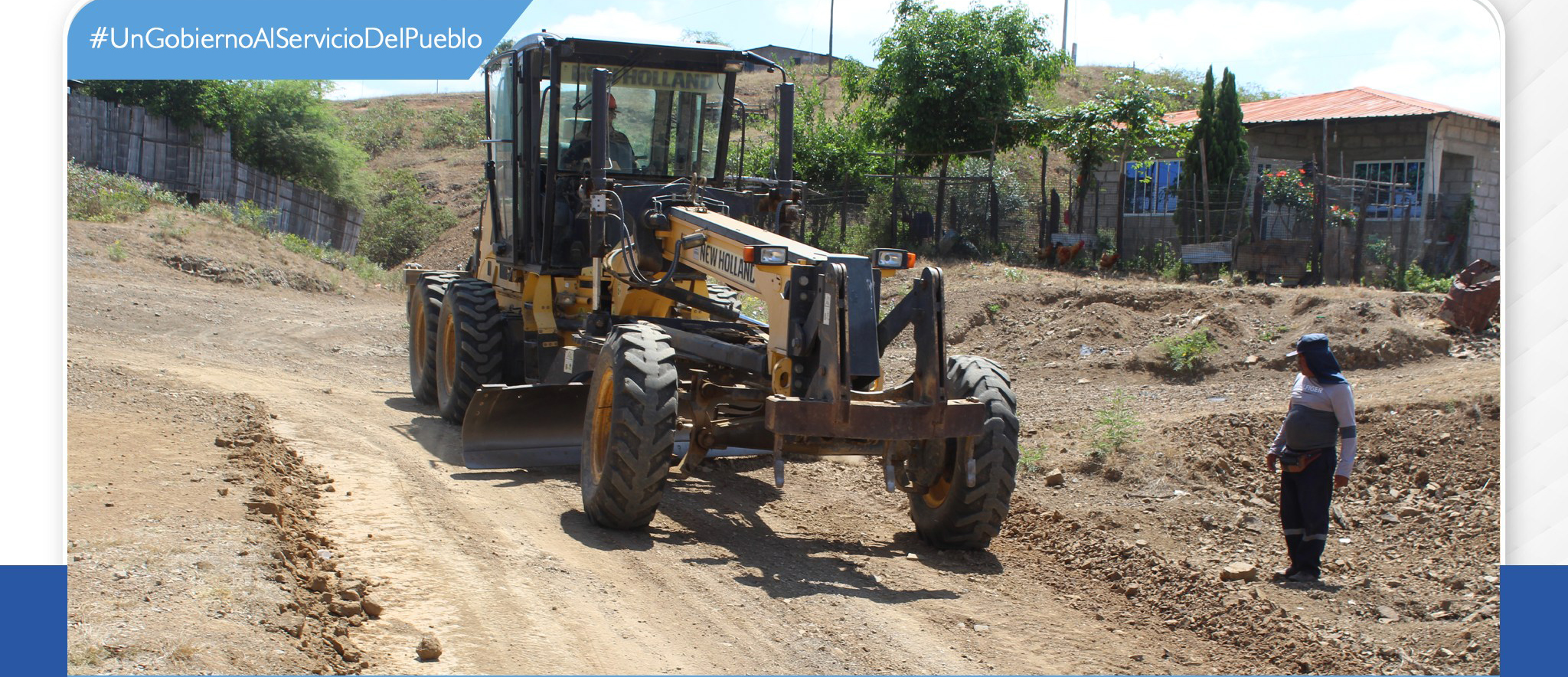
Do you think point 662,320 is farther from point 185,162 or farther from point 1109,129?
point 185,162

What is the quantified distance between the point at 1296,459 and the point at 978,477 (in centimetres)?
168

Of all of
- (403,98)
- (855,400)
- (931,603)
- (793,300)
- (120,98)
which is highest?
(403,98)

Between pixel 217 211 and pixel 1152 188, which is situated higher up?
pixel 1152 188

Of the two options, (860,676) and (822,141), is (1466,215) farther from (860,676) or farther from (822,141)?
(860,676)

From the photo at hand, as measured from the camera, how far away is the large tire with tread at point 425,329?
10641 millimetres

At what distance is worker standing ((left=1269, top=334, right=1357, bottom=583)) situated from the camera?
6.05m

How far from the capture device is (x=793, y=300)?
239 inches

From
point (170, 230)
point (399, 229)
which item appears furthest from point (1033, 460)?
point (399, 229)

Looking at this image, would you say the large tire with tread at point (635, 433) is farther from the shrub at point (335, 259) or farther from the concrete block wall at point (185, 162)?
the concrete block wall at point (185, 162)

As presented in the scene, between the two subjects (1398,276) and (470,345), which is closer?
(470,345)

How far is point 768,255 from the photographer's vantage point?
6223 mm

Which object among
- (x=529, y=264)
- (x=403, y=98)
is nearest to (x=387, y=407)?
(x=529, y=264)

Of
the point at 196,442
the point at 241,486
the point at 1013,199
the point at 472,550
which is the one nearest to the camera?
the point at 472,550

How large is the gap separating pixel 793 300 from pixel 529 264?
3798mm
